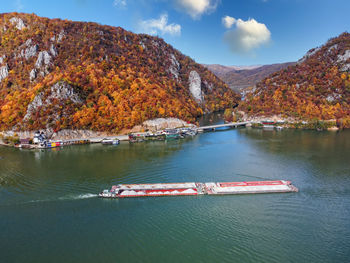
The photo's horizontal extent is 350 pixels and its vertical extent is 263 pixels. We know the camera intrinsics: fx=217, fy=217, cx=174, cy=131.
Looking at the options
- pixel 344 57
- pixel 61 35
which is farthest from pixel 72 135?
pixel 344 57

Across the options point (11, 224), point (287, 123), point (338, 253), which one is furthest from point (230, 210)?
point (287, 123)

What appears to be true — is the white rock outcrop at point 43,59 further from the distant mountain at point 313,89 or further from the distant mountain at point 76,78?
the distant mountain at point 313,89

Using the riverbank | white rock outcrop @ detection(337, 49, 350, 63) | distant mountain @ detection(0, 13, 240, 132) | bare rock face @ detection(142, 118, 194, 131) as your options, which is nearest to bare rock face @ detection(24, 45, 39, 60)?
distant mountain @ detection(0, 13, 240, 132)

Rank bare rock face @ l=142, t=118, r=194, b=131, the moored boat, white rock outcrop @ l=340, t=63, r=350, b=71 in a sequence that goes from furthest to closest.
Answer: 1. white rock outcrop @ l=340, t=63, r=350, b=71
2. bare rock face @ l=142, t=118, r=194, b=131
3. the moored boat

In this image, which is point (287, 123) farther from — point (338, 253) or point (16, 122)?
point (16, 122)

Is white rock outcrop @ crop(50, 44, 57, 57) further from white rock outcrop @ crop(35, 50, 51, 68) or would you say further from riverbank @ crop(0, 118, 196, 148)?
riverbank @ crop(0, 118, 196, 148)

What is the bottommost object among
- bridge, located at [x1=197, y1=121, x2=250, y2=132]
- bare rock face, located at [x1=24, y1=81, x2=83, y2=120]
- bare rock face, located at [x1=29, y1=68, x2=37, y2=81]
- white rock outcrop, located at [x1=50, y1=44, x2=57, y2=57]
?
bridge, located at [x1=197, y1=121, x2=250, y2=132]
